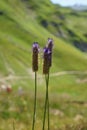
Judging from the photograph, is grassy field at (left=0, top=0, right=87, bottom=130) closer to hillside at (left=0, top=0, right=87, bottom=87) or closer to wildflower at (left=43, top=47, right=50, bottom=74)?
hillside at (left=0, top=0, right=87, bottom=87)

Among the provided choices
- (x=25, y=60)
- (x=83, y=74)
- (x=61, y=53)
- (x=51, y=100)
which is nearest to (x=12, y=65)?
(x=25, y=60)

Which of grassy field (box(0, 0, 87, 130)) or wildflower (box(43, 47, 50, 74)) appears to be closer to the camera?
wildflower (box(43, 47, 50, 74))

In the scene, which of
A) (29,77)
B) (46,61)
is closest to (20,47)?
(29,77)

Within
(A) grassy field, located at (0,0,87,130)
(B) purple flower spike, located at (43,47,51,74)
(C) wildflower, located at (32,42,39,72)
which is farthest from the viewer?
(A) grassy field, located at (0,0,87,130)

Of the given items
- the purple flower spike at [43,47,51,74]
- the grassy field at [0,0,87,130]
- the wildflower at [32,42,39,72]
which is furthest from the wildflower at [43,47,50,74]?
the grassy field at [0,0,87,130]

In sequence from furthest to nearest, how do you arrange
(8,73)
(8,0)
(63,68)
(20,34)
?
(8,0) < (20,34) < (63,68) < (8,73)

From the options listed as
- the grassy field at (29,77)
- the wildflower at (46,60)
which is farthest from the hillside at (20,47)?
the wildflower at (46,60)

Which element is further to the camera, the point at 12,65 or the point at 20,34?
the point at 20,34

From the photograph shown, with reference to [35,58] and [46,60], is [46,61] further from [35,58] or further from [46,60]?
[35,58]

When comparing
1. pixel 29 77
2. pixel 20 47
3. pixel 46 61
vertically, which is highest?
pixel 20 47

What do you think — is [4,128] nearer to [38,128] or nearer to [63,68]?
[38,128]

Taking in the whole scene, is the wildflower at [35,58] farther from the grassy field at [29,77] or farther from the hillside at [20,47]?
the hillside at [20,47]
